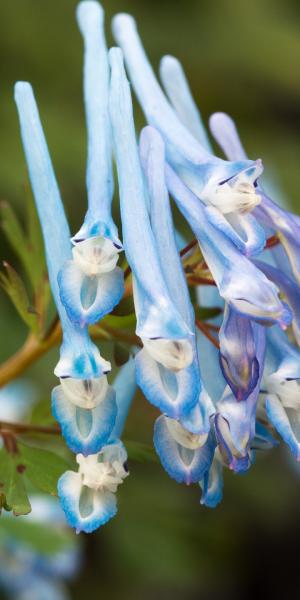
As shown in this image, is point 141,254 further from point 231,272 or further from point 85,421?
point 85,421

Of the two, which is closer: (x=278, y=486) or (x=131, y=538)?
(x=131, y=538)

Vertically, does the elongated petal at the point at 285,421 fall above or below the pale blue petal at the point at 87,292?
below

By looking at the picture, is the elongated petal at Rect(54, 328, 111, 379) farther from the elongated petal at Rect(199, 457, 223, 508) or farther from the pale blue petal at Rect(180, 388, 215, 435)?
the elongated petal at Rect(199, 457, 223, 508)

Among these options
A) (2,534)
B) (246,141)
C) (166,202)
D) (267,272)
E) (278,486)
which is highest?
(166,202)

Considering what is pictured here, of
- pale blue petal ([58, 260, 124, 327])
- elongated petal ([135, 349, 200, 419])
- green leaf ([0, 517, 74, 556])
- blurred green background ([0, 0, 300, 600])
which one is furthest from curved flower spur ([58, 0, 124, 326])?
blurred green background ([0, 0, 300, 600])

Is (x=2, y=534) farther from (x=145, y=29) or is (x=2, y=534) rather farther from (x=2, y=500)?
(x=145, y=29)

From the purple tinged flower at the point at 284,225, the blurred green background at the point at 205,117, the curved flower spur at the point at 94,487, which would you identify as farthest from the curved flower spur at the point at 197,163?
the blurred green background at the point at 205,117

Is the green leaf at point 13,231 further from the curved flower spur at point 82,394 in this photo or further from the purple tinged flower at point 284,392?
the purple tinged flower at point 284,392

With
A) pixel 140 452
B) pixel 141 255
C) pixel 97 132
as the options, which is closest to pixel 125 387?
pixel 140 452

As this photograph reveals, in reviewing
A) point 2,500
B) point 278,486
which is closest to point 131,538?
point 278,486
